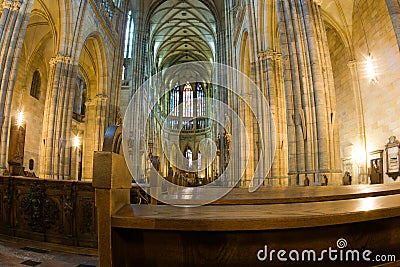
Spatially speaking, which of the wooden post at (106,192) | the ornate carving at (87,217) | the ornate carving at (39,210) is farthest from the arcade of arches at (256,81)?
the ornate carving at (39,210)

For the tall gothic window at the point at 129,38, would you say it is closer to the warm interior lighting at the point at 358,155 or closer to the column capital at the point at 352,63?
the column capital at the point at 352,63

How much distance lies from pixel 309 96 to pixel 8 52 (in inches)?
354

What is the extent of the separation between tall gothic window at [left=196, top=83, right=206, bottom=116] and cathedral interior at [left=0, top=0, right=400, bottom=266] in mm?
17202

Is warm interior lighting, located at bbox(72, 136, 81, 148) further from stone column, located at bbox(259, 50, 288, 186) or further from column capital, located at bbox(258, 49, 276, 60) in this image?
column capital, located at bbox(258, 49, 276, 60)

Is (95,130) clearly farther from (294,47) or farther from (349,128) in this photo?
(349,128)

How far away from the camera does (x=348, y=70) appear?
12.5 meters

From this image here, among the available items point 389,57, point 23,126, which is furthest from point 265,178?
point 23,126

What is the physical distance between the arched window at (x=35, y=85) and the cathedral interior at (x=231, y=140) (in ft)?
0.23

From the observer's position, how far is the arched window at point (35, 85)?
1611cm

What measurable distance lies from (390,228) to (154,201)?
2.09 metres

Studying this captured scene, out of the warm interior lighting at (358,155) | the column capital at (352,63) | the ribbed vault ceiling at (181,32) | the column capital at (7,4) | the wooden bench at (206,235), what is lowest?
the wooden bench at (206,235)

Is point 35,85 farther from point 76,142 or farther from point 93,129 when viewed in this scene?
point 93,129

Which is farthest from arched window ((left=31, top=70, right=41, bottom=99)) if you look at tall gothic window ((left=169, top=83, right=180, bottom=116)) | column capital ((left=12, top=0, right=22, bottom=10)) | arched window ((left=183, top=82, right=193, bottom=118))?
arched window ((left=183, top=82, right=193, bottom=118))

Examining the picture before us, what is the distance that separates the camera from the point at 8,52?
7875 mm
